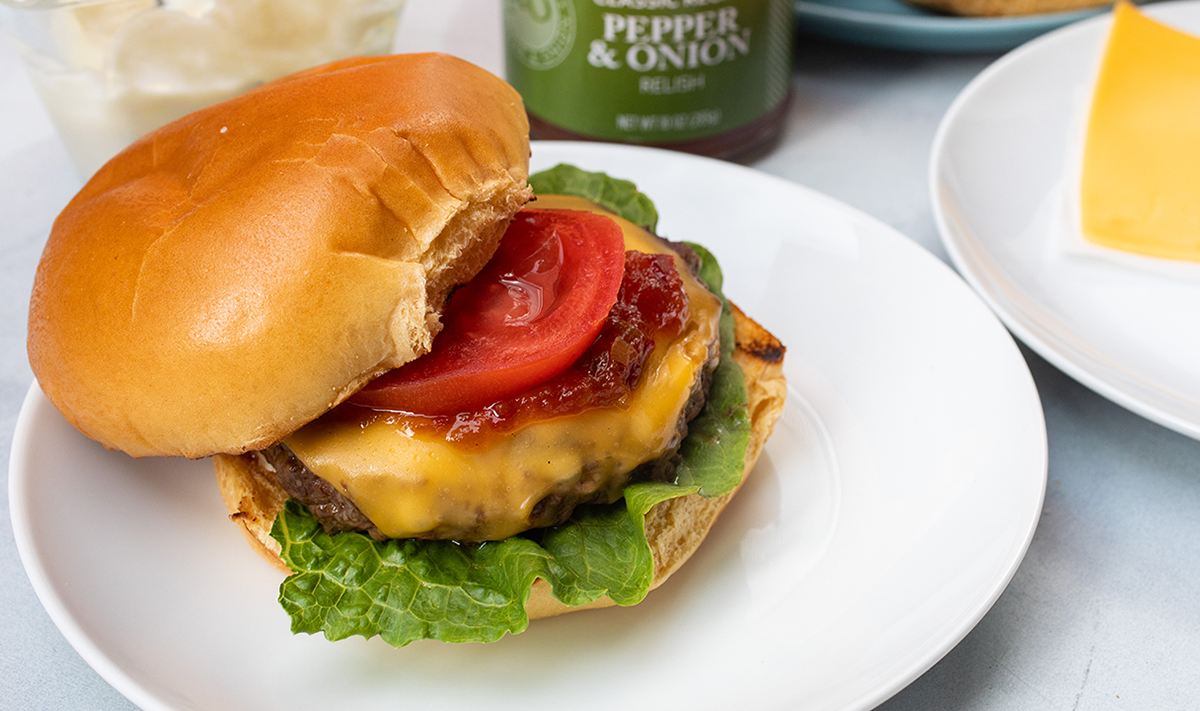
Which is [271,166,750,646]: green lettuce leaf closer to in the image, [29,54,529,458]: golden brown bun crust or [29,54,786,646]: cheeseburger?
[29,54,786,646]: cheeseburger

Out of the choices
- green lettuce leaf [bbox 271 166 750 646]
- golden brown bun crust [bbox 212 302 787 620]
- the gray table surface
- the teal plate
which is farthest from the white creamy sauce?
the teal plate

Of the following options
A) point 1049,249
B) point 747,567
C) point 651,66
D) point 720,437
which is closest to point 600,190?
point 651,66

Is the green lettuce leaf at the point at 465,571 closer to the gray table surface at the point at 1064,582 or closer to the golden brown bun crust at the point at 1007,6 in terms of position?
the gray table surface at the point at 1064,582

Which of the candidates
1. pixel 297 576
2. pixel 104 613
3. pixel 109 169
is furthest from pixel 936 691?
pixel 109 169

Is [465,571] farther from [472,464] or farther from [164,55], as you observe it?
[164,55]

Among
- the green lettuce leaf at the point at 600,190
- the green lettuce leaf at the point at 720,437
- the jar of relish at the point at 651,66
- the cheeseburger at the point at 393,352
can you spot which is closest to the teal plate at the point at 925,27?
the jar of relish at the point at 651,66

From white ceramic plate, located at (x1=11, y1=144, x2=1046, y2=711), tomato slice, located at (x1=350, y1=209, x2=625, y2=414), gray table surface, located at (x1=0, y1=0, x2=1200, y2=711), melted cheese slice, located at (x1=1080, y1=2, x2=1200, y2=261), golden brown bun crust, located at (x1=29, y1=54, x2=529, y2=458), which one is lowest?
gray table surface, located at (x1=0, y1=0, x2=1200, y2=711)
